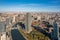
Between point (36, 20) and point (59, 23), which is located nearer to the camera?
point (59, 23)

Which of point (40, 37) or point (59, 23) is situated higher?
point (59, 23)

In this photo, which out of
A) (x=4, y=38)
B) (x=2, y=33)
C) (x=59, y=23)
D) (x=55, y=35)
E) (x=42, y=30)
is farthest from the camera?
(x=42, y=30)

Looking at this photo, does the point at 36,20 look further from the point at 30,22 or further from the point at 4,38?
the point at 4,38

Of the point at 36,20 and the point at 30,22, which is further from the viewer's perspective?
the point at 36,20

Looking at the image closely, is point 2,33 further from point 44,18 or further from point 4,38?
point 44,18

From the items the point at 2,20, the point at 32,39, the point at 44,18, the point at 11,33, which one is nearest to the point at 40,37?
the point at 32,39

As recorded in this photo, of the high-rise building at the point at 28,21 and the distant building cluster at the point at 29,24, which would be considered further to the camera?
the high-rise building at the point at 28,21

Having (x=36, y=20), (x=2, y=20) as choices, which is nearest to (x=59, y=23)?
(x=36, y=20)

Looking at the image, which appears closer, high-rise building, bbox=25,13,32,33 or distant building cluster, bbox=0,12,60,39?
distant building cluster, bbox=0,12,60,39

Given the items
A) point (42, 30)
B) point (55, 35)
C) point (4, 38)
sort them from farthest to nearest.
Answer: point (42, 30)
point (55, 35)
point (4, 38)
